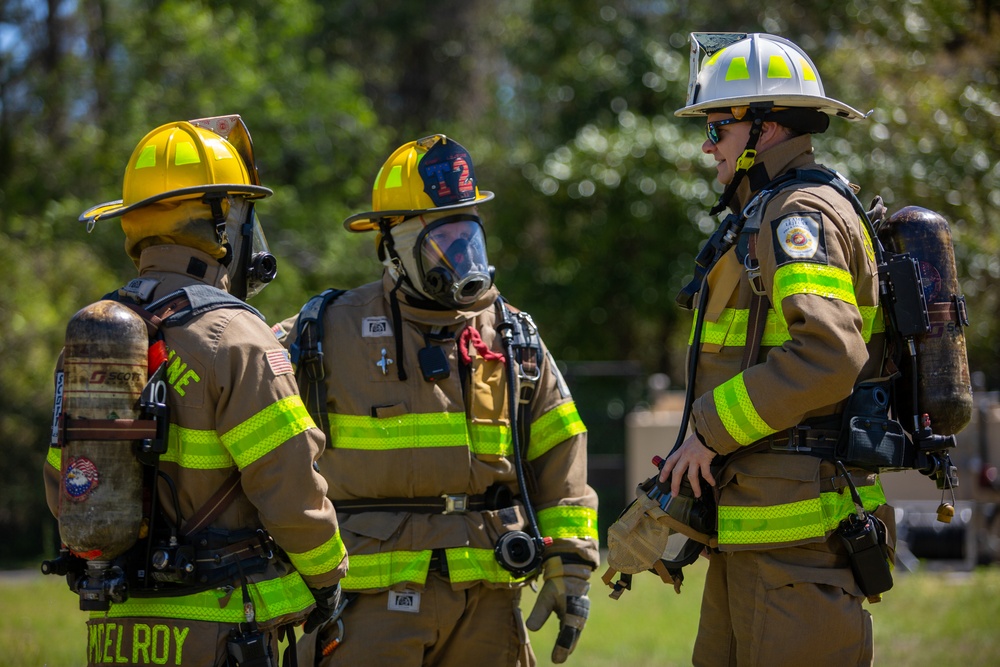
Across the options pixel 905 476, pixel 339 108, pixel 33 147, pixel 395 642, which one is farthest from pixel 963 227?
pixel 33 147

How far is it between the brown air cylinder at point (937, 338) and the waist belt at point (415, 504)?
164cm

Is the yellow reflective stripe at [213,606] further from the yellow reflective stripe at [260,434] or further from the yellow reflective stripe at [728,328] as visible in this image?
the yellow reflective stripe at [728,328]

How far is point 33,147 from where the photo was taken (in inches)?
612

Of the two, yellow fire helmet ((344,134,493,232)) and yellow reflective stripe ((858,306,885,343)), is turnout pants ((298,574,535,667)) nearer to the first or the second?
yellow fire helmet ((344,134,493,232))

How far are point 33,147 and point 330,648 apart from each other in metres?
13.5

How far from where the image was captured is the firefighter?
3.29 m

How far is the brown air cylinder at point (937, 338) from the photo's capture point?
11.6 ft

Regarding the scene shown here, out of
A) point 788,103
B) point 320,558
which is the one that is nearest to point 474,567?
point 320,558

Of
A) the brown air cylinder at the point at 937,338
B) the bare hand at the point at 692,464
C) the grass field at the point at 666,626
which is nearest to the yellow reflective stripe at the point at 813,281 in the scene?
the brown air cylinder at the point at 937,338

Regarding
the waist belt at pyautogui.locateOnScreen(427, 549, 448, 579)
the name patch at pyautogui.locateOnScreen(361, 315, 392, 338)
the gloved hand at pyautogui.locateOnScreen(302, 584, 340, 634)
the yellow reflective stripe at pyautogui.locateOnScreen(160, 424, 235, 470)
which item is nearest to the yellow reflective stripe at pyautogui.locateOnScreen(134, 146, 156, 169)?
the yellow reflective stripe at pyautogui.locateOnScreen(160, 424, 235, 470)

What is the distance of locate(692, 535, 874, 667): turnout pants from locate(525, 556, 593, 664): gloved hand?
77 cm

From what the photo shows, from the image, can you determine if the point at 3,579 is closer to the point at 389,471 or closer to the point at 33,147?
the point at 33,147

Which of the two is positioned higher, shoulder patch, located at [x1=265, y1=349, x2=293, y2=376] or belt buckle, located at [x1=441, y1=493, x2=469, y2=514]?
shoulder patch, located at [x1=265, y1=349, x2=293, y2=376]

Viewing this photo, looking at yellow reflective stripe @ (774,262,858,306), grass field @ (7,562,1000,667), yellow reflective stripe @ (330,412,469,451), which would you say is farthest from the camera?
grass field @ (7,562,1000,667)
